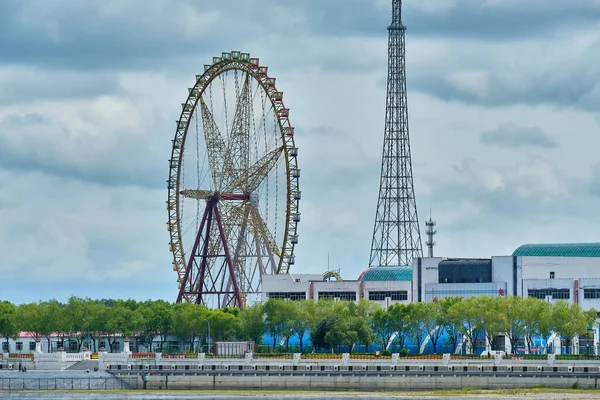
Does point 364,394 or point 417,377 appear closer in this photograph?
point 364,394

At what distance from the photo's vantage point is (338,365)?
199375mm

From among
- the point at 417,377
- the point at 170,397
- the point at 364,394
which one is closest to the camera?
the point at 170,397

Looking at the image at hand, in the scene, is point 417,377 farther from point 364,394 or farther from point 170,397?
point 170,397

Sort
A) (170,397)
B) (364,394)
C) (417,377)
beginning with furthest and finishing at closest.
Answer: (417,377), (364,394), (170,397)

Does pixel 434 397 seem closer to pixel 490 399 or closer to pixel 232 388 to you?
pixel 490 399

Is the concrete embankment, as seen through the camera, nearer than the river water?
No

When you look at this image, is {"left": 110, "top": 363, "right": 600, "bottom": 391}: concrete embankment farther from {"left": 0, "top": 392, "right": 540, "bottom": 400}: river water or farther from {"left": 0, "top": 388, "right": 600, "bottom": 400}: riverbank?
{"left": 0, "top": 392, "right": 540, "bottom": 400}: river water

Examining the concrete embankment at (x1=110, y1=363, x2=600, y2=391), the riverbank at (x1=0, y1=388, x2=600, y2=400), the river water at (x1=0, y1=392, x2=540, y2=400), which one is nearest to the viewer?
the riverbank at (x1=0, y1=388, x2=600, y2=400)

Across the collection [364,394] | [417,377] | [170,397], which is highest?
[417,377]

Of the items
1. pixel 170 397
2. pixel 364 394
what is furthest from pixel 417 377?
pixel 170 397

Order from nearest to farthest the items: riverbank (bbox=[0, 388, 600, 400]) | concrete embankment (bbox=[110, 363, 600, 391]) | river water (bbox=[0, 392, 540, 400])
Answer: riverbank (bbox=[0, 388, 600, 400]) → river water (bbox=[0, 392, 540, 400]) → concrete embankment (bbox=[110, 363, 600, 391])

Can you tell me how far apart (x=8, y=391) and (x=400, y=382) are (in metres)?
43.9

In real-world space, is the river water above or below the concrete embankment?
below

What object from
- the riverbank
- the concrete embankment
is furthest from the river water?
the concrete embankment
